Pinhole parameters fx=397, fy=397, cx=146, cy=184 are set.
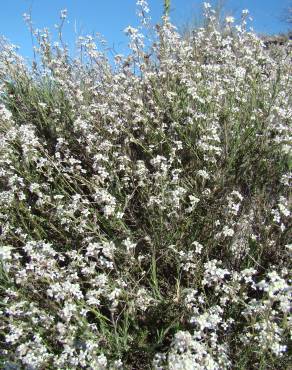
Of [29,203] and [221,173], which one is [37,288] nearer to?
[29,203]

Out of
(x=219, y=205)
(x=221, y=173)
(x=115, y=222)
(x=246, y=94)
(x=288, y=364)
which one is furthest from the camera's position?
(x=246, y=94)

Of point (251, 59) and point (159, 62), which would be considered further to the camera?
point (159, 62)

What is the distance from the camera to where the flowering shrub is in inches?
75.4

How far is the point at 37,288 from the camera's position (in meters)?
2.29

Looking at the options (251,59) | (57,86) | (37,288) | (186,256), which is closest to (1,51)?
(57,86)

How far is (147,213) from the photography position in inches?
108

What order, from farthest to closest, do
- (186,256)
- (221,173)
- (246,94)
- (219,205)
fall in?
(246,94) → (221,173) → (219,205) → (186,256)

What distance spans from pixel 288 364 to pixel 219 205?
1.11 m

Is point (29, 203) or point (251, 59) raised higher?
point (251, 59)

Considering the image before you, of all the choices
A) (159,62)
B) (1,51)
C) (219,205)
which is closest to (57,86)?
(1,51)

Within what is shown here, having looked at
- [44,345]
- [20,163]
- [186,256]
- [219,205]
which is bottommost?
[44,345]

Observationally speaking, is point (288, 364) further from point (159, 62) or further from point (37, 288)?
point (159, 62)

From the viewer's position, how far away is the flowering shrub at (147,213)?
192 centimetres

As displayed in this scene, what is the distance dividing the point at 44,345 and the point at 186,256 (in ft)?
2.92
